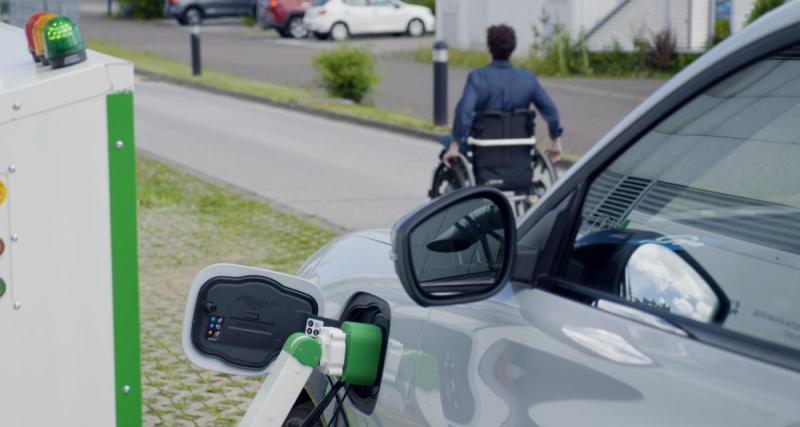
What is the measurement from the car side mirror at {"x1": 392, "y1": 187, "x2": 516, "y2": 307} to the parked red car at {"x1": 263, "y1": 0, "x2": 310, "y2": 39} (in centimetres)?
3824

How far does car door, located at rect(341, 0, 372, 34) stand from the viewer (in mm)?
39938

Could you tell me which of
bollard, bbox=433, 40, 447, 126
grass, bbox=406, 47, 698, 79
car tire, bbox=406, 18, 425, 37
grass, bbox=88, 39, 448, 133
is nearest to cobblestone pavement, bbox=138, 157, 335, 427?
bollard, bbox=433, 40, 447, 126

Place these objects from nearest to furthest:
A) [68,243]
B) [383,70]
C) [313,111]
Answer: [68,243]
[313,111]
[383,70]

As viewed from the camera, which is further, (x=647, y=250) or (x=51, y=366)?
(x=51, y=366)

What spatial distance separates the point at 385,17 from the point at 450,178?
30.6 meters

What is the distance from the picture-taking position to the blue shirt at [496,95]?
9.86 meters

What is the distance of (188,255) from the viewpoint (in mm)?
9695

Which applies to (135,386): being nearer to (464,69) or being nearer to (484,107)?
(484,107)

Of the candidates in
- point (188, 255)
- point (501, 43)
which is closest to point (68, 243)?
point (188, 255)

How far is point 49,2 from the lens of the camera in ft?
37.6

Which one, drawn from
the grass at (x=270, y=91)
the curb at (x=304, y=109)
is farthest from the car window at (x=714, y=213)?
the grass at (x=270, y=91)

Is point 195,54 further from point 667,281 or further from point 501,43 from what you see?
point 667,281

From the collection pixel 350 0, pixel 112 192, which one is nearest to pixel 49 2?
pixel 112 192

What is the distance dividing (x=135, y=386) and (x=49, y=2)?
829 centimetres
